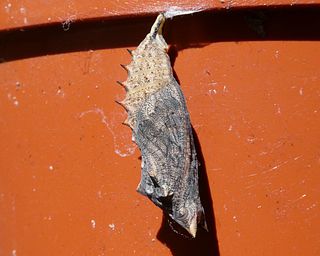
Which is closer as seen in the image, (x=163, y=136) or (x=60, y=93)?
(x=163, y=136)

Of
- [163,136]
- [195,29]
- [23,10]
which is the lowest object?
[163,136]

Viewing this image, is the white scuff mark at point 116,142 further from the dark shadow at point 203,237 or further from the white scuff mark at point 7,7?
the white scuff mark at point 7,7

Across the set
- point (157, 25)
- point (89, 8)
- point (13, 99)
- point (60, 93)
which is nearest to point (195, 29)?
point (157, 25)

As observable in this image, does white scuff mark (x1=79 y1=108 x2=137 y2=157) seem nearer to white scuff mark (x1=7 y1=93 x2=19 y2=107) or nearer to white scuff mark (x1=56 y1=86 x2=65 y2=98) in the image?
white scuff mark (x1=56 y1=86 x2=65 y2=98)

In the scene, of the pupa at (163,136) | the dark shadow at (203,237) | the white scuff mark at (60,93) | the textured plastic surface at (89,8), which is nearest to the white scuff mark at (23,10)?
the textured plastic surface at (89,8)

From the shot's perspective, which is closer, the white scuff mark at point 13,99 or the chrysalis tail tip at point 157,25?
the chrysalis tail tip at point 157,25

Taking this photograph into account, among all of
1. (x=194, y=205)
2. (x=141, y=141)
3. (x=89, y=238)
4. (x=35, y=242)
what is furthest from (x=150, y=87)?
(x=35, y=242)

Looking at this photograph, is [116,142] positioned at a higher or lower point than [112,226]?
higher

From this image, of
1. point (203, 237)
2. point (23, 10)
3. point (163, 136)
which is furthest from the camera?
point (23, 10)

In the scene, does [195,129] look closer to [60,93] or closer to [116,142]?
[116,142]
